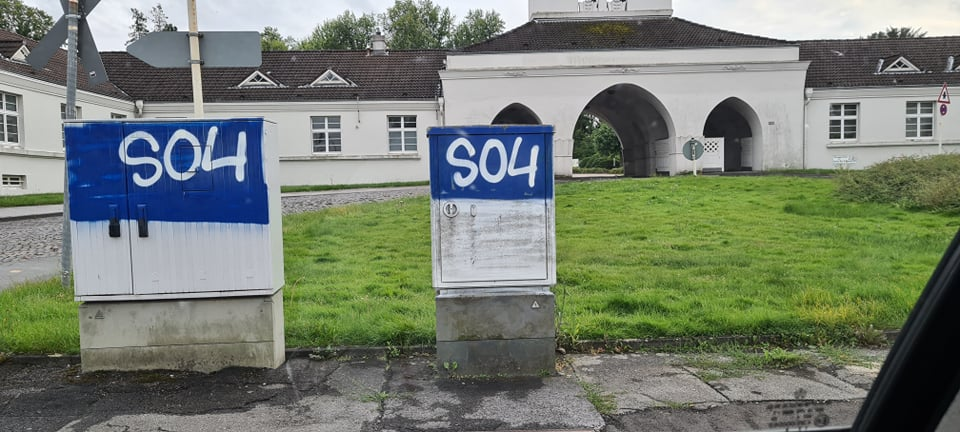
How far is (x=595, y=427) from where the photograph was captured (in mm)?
4387

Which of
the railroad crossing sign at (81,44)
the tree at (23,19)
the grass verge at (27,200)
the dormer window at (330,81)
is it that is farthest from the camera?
the tree at (23,19)

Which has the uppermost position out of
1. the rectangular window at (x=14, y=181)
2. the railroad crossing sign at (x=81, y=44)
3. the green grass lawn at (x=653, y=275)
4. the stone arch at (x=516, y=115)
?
the stone arch at (x=516, y=115)

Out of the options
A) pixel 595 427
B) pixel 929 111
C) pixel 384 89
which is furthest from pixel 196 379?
pixel 929 111

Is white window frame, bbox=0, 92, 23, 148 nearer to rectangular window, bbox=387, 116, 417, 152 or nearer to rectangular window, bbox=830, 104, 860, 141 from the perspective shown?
rectangular window, bbox=387, 116, 417, 152

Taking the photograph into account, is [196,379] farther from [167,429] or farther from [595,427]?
[595,427]

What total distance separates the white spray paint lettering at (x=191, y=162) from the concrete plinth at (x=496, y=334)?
1987 mm

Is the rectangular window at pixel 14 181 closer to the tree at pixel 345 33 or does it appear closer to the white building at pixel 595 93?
the white building at pixel 595 93

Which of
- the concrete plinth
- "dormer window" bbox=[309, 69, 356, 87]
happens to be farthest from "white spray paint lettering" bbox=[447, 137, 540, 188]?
"dormer window" bbox=[309, 69, 356, 87]

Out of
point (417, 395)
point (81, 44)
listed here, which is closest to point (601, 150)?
point (81, 44)

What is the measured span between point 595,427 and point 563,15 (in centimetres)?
3483

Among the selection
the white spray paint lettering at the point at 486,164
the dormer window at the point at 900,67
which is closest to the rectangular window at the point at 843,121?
the dormer window at the point at 900,67

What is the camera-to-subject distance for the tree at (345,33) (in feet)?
262

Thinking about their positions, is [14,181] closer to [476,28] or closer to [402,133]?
[402,133]

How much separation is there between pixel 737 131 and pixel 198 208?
35.9 meters
